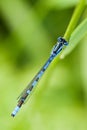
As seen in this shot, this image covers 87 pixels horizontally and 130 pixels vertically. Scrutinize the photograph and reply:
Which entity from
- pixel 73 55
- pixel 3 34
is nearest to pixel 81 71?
pixel 73 55

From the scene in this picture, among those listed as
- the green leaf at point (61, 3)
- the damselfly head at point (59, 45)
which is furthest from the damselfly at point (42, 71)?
the green leaf at point (61, 3)

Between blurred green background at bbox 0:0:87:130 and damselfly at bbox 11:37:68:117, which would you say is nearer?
damselfly at bbox 11:37:68:117

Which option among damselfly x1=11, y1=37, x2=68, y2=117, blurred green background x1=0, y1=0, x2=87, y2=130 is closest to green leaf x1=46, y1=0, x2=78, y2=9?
blurred green background x1=0, y1=0, x2=87, y2=130

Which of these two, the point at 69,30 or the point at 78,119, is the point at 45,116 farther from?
the point at 69,30

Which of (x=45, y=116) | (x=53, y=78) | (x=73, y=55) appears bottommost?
(x=45, y=116)

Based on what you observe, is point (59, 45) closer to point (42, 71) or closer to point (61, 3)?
point (42, 71)

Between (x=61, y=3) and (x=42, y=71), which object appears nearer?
(x=42, y=71)

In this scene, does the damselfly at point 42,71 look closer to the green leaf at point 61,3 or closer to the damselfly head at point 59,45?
the damselfly head at point 59,45

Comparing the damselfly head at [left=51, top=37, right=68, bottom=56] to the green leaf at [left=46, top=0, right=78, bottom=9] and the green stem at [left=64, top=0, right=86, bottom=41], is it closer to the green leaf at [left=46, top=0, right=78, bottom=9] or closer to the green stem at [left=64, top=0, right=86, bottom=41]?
the green stem at [left=64, top=0, right=86, bottom=41]

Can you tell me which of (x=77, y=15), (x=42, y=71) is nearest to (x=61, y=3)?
(x=77, y=15)
